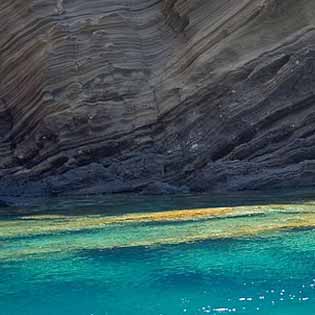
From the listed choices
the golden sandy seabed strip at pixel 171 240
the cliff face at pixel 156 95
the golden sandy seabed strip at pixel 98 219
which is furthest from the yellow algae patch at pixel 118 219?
the cliff face at pixel 156 95

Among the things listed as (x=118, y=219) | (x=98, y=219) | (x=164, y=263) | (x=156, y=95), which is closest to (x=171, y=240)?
(x=164, y=263)

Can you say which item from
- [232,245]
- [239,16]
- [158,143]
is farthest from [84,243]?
[239,16]

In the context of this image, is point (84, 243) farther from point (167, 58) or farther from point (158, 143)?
point (167, 58)

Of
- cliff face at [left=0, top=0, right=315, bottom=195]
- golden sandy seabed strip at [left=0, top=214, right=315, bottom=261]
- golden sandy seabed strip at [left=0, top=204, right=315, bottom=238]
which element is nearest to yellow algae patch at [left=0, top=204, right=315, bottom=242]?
golden sandy seabed strip at [left=0, top=204, right=315, bottom=238]

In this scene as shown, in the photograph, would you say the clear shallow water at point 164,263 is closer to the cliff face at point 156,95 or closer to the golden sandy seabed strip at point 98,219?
the golden sandy seabed strip at point 98,219

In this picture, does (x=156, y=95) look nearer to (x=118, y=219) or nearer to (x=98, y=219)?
(x=98, y=219)

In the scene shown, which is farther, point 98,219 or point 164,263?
point 98,219
